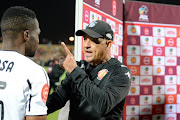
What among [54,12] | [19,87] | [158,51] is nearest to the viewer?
[19,87]

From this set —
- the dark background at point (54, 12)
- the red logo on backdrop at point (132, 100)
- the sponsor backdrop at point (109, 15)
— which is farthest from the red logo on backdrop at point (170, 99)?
Result: the dark background at point (54, 12)

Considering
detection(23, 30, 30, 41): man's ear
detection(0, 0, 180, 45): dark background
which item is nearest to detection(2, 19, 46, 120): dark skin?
detection(23, 30, 30, 41): man's ear

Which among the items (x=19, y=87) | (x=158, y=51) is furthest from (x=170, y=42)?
(x=19, y=87)

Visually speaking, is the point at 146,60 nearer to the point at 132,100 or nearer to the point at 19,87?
the point at 132,100

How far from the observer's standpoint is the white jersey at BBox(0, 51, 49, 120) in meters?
0.90

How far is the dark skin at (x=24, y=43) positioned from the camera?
0.98 meters

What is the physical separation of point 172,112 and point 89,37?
2561mm

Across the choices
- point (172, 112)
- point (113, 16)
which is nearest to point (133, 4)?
point (113, 16)

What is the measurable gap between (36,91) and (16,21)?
34cm

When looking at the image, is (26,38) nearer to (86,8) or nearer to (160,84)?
(86,8)

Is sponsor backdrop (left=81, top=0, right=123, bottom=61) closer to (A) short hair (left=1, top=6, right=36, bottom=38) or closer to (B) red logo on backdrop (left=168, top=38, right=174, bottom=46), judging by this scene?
(B) red logo on backdrop (left=168, top=38, right=174, bottom=46)

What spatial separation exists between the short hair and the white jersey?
0.40 feet

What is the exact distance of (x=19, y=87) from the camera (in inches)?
35.1

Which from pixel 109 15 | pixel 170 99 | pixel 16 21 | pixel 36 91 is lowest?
pixel 170 99
